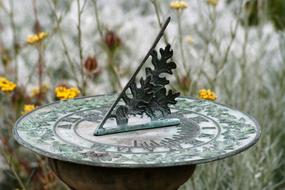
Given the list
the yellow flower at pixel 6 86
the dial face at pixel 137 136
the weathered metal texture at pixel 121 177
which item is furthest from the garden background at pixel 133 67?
the weathered metal texture at pixel 121 177

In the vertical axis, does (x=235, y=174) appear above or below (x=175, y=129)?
below

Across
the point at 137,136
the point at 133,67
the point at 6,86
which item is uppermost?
the point at 6,86

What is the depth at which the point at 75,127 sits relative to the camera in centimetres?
206

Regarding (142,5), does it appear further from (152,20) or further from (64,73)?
(64,73)

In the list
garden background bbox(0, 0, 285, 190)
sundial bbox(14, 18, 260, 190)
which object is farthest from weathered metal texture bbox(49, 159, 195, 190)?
garden background bbox(0, 0, 285, 190)

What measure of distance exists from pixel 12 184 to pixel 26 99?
44 centimetres

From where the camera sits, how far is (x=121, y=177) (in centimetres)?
187

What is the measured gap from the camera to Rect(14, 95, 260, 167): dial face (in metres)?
1.81

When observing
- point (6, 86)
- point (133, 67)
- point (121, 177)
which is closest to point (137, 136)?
point (121, 177)

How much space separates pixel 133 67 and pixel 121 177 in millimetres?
2313

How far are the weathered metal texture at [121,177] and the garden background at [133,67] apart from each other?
46cm

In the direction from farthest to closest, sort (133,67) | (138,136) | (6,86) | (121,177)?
(133,67) → (6,86) → (138,136) → (121,177)

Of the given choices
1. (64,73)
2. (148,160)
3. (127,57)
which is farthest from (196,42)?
(148,160)

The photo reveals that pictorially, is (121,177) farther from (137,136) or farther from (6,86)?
(6,86)
